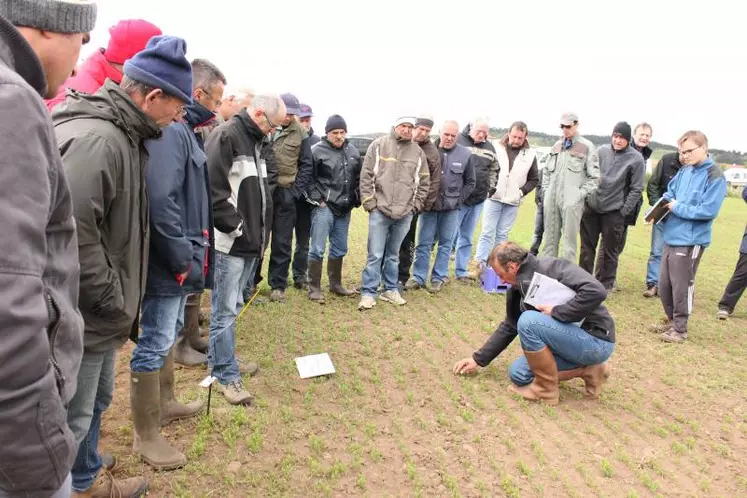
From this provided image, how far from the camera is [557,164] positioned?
802 cm

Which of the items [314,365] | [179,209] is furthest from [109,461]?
[314,365]

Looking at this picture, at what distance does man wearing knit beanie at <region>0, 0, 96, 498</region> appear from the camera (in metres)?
1.13

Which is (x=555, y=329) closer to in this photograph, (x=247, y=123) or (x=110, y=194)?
(x=247, y=123)

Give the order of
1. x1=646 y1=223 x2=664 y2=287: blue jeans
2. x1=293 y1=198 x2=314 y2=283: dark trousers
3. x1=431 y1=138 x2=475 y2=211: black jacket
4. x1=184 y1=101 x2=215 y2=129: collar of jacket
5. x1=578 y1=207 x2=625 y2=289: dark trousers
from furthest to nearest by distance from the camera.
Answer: x1=646 y1=223 x2=664 y2=287: blue jeans → x1=578 y1=207 x2=625 y2=289: dark trousers → x1=431 y1=138 x2=475 y2=211: black jacket → x1=293 y1=198 x2=314 y2=283: dark trousers → x1=184 y1=101 x2=215 y2=129: collar of jacket

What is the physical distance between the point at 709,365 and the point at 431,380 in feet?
10.1

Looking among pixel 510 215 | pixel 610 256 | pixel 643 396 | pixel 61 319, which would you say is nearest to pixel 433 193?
pixel 510 215

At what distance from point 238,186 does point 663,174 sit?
22.8 ft

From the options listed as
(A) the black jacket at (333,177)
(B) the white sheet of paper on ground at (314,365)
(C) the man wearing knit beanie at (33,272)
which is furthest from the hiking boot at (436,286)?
(C) the man wearing knit beanie at (33,272)

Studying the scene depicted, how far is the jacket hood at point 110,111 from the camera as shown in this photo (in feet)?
7.82

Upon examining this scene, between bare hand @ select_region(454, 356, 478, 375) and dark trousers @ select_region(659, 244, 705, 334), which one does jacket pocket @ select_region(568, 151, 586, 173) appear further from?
bare hand @ select_region(454, 356, 478, 375)

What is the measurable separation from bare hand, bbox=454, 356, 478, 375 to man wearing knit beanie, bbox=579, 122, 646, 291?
13.1ft

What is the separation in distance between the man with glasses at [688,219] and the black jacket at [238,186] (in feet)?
15.9

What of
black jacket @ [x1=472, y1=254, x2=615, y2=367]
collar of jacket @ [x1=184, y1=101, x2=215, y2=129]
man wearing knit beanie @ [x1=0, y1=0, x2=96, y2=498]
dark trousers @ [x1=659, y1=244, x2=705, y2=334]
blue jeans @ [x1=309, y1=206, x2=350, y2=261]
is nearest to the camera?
man wearing knit beanie @ [x1=0, y1=0, x2=96, y2=498]

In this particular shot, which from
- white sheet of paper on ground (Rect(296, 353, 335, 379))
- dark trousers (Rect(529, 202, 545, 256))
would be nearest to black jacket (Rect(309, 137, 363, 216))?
white sheet of paper on ground (Rect(296, 353, 335, 379))
